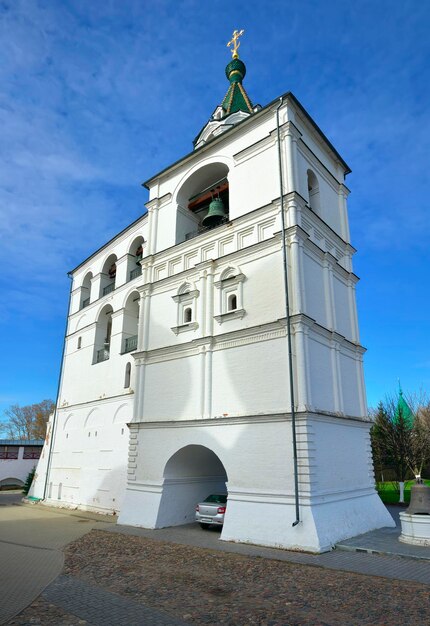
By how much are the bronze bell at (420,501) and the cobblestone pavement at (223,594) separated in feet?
7.08

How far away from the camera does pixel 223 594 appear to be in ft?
25.4

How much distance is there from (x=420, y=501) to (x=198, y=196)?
14.4 meters

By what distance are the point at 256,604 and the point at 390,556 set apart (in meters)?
4.89

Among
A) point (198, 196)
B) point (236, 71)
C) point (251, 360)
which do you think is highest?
point (236, 71)

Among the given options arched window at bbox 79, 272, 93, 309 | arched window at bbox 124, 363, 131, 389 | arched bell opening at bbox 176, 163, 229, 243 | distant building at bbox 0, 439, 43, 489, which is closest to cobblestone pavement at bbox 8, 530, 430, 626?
arched window at bbox 124, 363, 131, 389

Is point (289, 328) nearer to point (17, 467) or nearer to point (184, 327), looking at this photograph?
point (184, 327)

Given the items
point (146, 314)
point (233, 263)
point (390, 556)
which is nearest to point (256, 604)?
point (390, 556)

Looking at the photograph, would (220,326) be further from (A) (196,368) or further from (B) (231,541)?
(B) (231,541)

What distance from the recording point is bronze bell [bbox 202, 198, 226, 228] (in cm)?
1695

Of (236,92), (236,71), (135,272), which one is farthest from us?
(236,71)

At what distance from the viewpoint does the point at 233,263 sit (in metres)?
15.6

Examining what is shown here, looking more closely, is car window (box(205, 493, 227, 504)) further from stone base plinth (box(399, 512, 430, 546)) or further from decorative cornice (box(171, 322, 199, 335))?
decorative cornice (box(171, 322, 199, 335))

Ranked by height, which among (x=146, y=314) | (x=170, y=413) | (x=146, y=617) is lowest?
(x=146, y=617)

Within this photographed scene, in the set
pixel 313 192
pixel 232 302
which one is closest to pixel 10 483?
pixel 232 302
